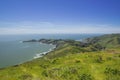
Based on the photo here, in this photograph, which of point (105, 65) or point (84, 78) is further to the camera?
point (105, 65)

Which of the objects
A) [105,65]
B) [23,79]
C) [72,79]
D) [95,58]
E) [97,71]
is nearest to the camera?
[23,79]

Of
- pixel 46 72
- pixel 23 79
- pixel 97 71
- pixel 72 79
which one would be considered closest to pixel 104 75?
pixel 97 71

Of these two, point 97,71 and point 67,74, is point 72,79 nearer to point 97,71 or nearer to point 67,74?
point 67,74

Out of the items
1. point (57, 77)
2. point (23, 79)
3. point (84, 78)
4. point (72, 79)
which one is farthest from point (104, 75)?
point (23, 79)

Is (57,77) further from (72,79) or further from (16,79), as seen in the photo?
(16,79)

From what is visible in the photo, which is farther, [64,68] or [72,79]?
[64,68]

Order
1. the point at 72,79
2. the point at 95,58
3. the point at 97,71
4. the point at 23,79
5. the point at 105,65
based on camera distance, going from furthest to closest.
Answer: the point at 95,58, the point at 105,65, the point at 97,71, the point at 72,79, the point at 23,79

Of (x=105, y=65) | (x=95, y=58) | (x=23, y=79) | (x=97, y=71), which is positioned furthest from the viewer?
(x=95, y=58)
